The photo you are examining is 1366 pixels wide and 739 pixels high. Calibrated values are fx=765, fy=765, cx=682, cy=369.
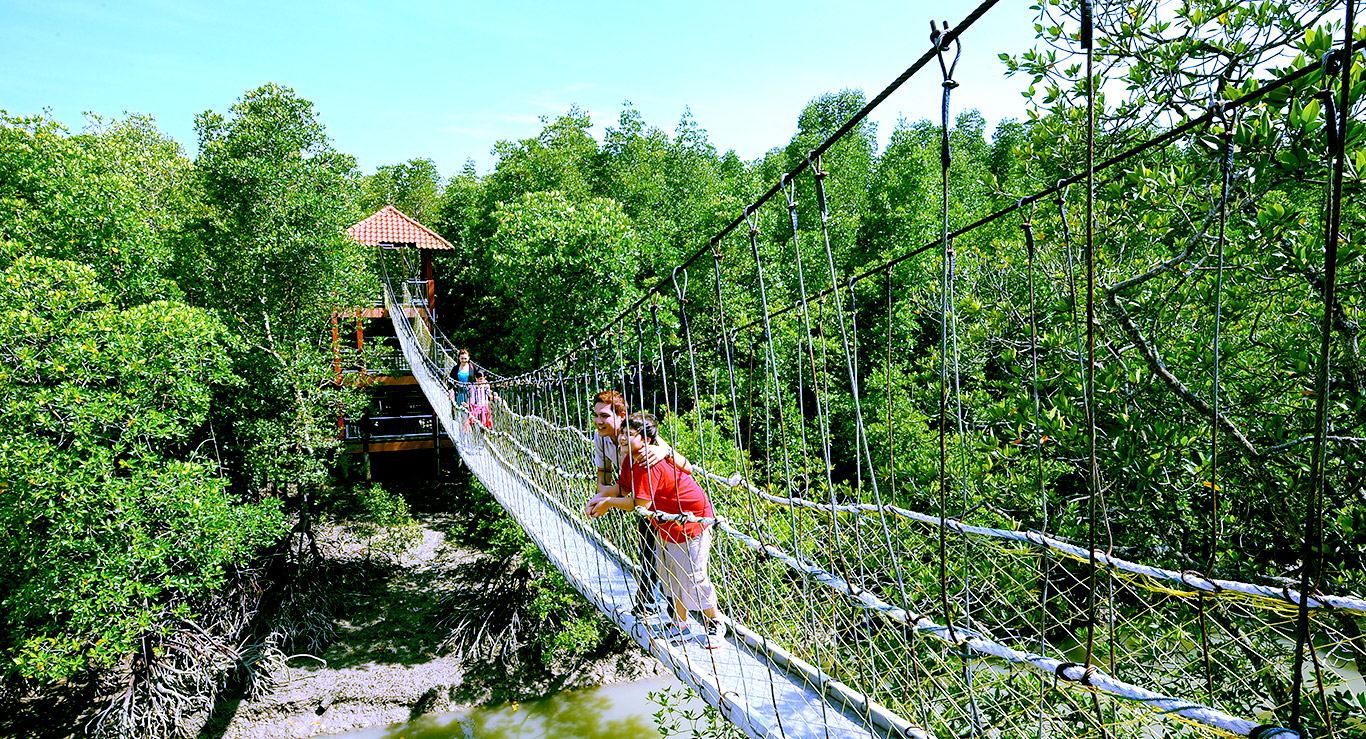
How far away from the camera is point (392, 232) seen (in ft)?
37.1

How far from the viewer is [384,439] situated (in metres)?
10.3

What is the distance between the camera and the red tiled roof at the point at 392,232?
1112cm

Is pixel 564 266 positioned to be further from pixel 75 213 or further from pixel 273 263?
pixel 75 213

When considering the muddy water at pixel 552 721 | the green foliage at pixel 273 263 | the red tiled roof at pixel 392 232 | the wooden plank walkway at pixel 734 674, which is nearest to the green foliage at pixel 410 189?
the red tiled roof at pixel 392 232

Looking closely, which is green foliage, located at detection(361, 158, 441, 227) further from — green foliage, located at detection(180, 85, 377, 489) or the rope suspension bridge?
the rope suspension bridge

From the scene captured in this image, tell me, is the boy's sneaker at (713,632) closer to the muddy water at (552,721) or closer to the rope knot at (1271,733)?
the rope knot at (1271,733)

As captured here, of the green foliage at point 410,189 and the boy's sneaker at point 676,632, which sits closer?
the boy's sneaker at point 676,632

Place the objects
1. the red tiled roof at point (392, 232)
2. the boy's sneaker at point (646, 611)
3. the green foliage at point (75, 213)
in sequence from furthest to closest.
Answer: the red tiled roof at point (392, 232) < the green foliage at point (75, 213) < the boy's sneaker at point (646, 611)

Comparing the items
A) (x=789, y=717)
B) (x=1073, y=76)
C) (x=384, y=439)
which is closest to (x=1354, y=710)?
(x=789, y=717)

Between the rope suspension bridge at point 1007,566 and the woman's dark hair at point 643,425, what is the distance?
21 centimetres

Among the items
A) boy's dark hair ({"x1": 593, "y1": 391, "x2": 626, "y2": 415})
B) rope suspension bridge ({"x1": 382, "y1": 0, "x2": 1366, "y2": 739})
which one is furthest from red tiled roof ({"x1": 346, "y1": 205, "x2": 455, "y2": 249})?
boy's dark hair ({"x1": 593, "y1": 391, "x2": 626, "y2": 415})

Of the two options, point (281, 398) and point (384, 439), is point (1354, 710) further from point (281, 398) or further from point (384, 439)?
point (384, 439)

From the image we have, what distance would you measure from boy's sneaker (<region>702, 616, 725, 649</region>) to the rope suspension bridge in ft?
0.10

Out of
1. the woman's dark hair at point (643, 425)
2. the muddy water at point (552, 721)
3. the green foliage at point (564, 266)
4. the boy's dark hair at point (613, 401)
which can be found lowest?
the muddy water at point (552, 721)
